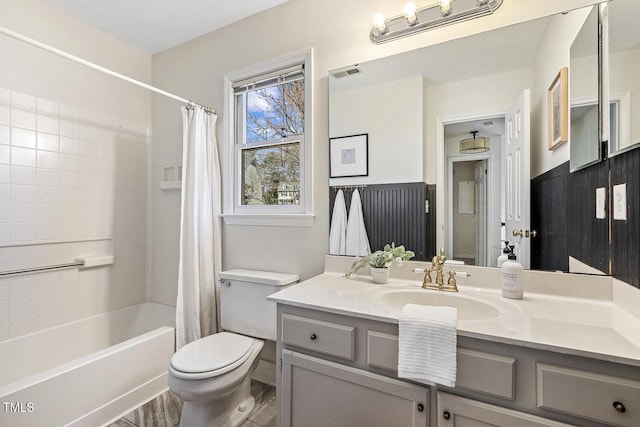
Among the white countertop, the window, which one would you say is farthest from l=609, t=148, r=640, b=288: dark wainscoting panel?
the window

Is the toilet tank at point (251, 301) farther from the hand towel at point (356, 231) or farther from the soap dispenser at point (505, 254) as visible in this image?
the soap dispenser at point (505, 254)

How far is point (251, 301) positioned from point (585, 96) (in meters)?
1.88

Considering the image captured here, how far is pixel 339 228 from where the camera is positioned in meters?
1.74

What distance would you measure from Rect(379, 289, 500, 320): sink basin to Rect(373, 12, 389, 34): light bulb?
52.7 inches

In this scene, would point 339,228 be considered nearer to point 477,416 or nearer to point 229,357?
point 229,357

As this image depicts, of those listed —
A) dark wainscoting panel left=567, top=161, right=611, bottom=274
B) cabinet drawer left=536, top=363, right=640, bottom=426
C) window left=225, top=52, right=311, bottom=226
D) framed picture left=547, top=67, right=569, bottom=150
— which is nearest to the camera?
cabinet drawer left=536, top=363, right=640, bottom=426

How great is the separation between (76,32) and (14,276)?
1720 mm

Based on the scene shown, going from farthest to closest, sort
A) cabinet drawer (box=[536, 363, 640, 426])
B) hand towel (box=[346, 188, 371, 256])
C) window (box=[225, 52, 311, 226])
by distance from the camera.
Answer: window (box=[225, 52, 311, 226]) < hand towel (box=[346, 188, 371, 256]) < cabinet drawer (box=[536, 363, 640, 426])

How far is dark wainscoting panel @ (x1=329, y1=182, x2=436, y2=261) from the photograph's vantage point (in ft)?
4.95

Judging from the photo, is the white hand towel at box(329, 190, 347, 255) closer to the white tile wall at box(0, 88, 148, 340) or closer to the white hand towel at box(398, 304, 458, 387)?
the white hand towel at box(398, 304, 458, 387)

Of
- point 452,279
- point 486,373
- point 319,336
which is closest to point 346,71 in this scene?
point 452,279

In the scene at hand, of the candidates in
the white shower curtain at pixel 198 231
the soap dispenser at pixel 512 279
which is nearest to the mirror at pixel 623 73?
the soap dispenser at pixel 512 279

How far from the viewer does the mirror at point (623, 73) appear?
3.08ft

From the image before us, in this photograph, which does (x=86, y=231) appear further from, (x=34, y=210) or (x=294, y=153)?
(x=294, y=153)
